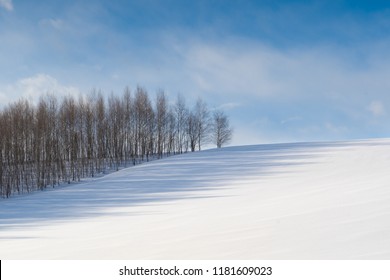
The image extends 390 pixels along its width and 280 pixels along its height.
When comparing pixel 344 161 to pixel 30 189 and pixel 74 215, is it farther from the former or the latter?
pixel 30 189

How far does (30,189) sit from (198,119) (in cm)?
1677

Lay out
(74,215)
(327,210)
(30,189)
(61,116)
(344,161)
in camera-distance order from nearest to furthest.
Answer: (327,210) → (74,215) → (344,161) → (30,189) → (61,116)

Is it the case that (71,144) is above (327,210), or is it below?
above

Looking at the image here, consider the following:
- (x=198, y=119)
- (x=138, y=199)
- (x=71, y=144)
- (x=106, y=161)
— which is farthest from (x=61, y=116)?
(x=138, y=199)

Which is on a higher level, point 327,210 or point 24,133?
point 24,133

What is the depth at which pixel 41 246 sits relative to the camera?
6.06 meters

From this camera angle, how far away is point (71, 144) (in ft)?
91.8

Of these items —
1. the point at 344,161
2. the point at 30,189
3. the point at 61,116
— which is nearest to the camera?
the point at 344,161

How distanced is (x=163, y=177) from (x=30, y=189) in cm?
1087

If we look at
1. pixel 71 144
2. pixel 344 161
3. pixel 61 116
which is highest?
pixel 61 116

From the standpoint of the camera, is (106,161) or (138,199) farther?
(106,161)

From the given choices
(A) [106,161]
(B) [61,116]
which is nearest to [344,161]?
(A) [106,161]

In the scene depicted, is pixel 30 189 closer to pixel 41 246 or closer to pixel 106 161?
pixel 106 161
